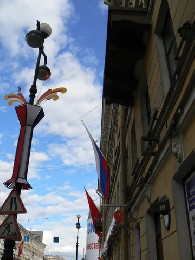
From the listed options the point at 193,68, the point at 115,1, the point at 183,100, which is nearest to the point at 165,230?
the point at 183,100

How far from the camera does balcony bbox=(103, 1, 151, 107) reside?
8.05 m

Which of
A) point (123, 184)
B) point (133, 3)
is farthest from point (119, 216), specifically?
point (133, 3)

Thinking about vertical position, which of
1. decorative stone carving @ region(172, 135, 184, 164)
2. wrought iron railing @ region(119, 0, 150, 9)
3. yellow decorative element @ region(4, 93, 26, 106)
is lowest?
decorative stone carving @ region(172, 135, 184, 164)

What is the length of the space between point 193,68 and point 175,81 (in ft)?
2.82

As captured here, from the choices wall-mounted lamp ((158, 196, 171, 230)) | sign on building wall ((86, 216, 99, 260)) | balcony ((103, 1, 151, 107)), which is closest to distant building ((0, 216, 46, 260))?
sign on building wall ((86, 216, 99, 260))

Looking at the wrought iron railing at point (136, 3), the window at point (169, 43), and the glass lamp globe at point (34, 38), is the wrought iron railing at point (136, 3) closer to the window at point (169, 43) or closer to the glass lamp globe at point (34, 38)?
the window at point (169, 43)

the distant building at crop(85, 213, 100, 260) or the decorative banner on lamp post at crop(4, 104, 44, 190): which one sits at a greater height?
the distant building at crop(85, 213, 100, 260)

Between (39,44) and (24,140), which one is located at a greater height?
(39,44)

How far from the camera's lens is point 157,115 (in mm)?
7340

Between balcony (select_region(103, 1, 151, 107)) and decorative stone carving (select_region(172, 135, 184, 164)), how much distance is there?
371 cm

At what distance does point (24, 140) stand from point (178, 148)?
3.23 m

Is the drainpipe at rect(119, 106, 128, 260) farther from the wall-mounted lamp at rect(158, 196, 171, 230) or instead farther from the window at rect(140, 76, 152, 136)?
the wall-mounted lamp at rect(158, 196, 171, 230)

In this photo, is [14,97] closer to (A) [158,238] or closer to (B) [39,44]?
(B) [39,44]

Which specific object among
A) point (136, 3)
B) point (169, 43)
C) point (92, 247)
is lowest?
point (169, 43)
